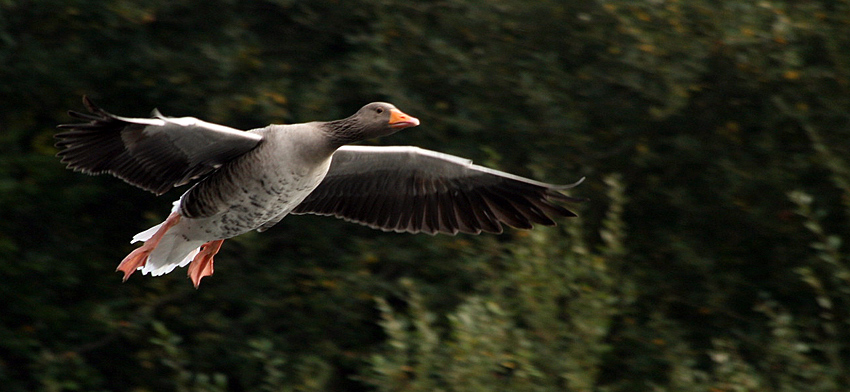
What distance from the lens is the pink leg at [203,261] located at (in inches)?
278

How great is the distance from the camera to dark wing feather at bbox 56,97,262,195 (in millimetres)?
5520

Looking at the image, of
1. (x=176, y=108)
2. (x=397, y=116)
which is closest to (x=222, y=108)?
(x=176, y=108)

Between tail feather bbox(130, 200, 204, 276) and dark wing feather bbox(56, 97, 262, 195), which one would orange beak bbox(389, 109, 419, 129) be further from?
tail feather bbox(130, 200, 204, 276)

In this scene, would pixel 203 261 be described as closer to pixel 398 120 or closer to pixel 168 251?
pixel 168 251

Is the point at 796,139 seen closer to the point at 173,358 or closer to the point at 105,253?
the point at 173,358

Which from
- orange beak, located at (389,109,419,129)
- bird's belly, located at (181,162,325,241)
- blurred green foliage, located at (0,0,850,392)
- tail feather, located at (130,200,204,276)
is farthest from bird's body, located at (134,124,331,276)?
blurred green foliage, located at (0,0,850,392)

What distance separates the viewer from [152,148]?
579cm

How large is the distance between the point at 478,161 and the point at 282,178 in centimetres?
342

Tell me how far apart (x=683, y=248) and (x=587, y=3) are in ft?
7.50

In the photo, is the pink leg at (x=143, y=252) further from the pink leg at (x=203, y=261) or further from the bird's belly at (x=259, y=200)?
the pink leg at (x=203, y=261)

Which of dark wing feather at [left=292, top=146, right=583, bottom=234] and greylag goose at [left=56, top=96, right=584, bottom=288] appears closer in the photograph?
greylag goose at [left=56, top=96, right=584, bottom=288]

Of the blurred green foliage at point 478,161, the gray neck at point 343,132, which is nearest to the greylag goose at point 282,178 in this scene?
the gray neck at point 343,132

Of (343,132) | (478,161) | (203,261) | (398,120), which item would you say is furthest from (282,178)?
(478,161)

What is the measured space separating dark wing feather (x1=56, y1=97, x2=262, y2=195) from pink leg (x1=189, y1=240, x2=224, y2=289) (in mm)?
1093
